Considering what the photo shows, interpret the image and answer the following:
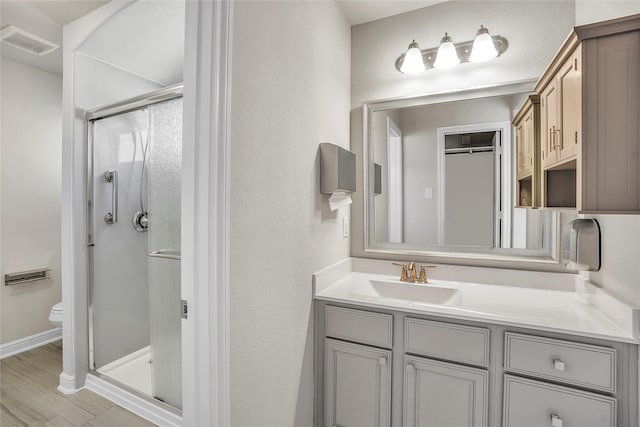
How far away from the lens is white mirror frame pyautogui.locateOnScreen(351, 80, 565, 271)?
1.69 m

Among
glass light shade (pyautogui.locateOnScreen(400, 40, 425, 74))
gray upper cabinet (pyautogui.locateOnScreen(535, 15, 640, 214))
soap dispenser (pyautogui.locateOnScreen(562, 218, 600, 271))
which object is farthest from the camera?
glass light shade (pyautogui.locateOnScreen(400, 40, 425, 74))

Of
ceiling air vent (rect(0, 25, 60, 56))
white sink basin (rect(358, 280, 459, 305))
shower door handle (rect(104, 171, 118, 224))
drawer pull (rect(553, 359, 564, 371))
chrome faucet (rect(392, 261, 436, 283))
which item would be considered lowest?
drawer pull (rect(553, 359, 564, 371))

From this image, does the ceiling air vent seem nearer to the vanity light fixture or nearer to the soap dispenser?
the vanity light fixture

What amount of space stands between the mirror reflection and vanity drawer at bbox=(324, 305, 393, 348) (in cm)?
63

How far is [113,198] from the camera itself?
7.70ft

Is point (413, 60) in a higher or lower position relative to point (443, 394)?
higher

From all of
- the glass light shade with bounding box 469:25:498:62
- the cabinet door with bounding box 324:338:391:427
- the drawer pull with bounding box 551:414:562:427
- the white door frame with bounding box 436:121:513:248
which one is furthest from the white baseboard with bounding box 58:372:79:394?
the glass light shade with bounding box 469:25:498:62

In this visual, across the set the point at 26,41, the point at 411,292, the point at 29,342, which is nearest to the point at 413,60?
the point at 411,292

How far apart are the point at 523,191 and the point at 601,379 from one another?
920 mm

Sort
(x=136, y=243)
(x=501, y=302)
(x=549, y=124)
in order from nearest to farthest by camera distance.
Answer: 1. (x=549, y=124)
2. (x=501, y=302)
3. (x=136, y=243)

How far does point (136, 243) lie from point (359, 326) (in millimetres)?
1976

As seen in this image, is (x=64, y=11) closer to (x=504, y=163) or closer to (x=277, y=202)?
(x=277, y=202)

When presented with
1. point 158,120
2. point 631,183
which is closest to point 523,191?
point 631,183

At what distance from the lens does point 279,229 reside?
135 cm
